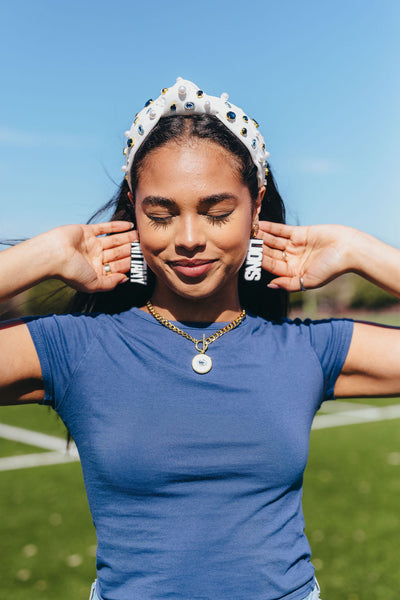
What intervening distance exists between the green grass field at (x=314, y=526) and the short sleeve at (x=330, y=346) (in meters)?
3.53

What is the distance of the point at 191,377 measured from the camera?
2.29 metres

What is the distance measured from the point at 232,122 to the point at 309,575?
1588 mm

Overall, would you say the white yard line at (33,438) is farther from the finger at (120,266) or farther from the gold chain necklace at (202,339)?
the gold chain necklace at (202,339)

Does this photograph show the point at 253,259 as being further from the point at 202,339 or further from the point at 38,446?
the point at 38,446

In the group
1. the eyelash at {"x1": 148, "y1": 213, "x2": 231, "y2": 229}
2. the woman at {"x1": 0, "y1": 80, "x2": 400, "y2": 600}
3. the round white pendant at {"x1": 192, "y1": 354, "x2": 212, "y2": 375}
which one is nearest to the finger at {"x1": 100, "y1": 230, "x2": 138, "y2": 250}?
the woman at {"x1": 0, "y1": 80, "x2": 400, "y2": 600}

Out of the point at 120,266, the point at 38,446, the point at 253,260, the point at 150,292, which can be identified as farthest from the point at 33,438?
the point at 253,260

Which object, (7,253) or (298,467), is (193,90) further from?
(298,467)

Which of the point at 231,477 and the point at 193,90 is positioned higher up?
the point at 193,90

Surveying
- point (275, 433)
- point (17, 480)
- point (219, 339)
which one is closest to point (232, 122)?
point (219, 339)

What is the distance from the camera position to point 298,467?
2309mm

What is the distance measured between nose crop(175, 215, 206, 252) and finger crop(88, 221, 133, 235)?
0.50 meters

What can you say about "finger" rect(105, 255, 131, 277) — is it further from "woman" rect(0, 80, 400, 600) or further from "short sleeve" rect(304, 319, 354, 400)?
"short sleeve" rect(304, 319, 354, 400)

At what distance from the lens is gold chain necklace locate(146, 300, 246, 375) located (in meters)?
2.32

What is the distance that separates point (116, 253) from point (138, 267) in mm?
117
